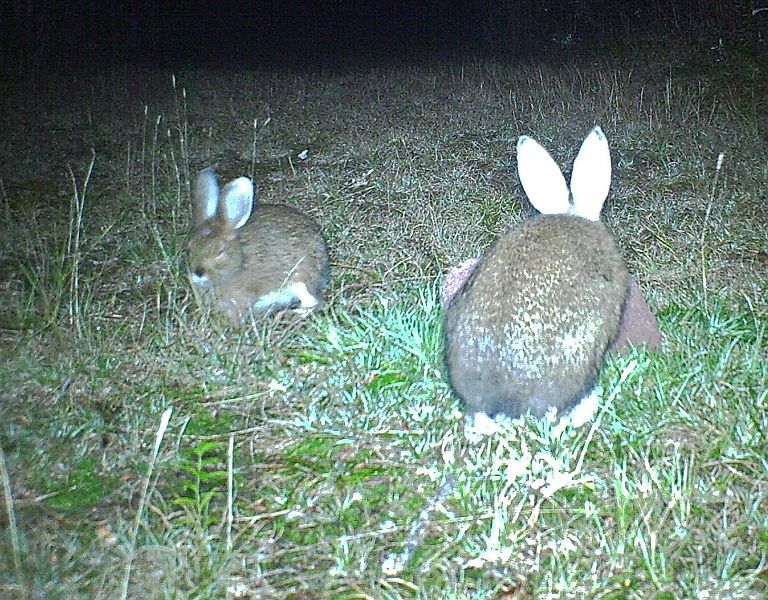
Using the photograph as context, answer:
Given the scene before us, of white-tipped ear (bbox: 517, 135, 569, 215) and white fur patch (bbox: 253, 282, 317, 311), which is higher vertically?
white-tipped ear (bbox: 517, 135, 569, 215)

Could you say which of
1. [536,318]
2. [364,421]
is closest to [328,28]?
[364,421]

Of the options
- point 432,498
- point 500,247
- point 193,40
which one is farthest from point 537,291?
point 193,40

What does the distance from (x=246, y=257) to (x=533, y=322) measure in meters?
1.61

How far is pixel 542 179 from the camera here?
132 inches

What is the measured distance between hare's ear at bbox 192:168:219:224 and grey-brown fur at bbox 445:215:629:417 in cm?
145

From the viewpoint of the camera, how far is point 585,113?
7141 mm

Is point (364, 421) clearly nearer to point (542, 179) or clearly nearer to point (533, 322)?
point (533, 322)

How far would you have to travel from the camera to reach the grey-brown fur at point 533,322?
2678mm

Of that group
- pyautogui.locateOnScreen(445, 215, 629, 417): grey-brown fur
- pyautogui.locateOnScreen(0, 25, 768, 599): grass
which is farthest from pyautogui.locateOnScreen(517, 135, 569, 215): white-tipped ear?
pyautogui.locateOnScreen(0, 25, 768, 599): grass

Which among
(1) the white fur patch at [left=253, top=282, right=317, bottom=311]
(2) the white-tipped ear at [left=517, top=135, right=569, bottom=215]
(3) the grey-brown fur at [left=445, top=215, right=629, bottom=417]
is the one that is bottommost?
(1) the white fur patch at [left=253, top=282, right=317, bottom=311]

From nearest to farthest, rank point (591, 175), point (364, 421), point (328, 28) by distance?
1. point (364, 421)
2. point (591, 175)
3. point (328, 28)

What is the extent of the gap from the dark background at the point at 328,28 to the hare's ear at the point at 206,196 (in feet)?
19.4

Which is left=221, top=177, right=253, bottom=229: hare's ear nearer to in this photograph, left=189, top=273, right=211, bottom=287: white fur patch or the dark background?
left=189, top=273, right=211, bottom=287: white fur patch

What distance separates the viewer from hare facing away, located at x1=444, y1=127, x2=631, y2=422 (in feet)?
8.79
